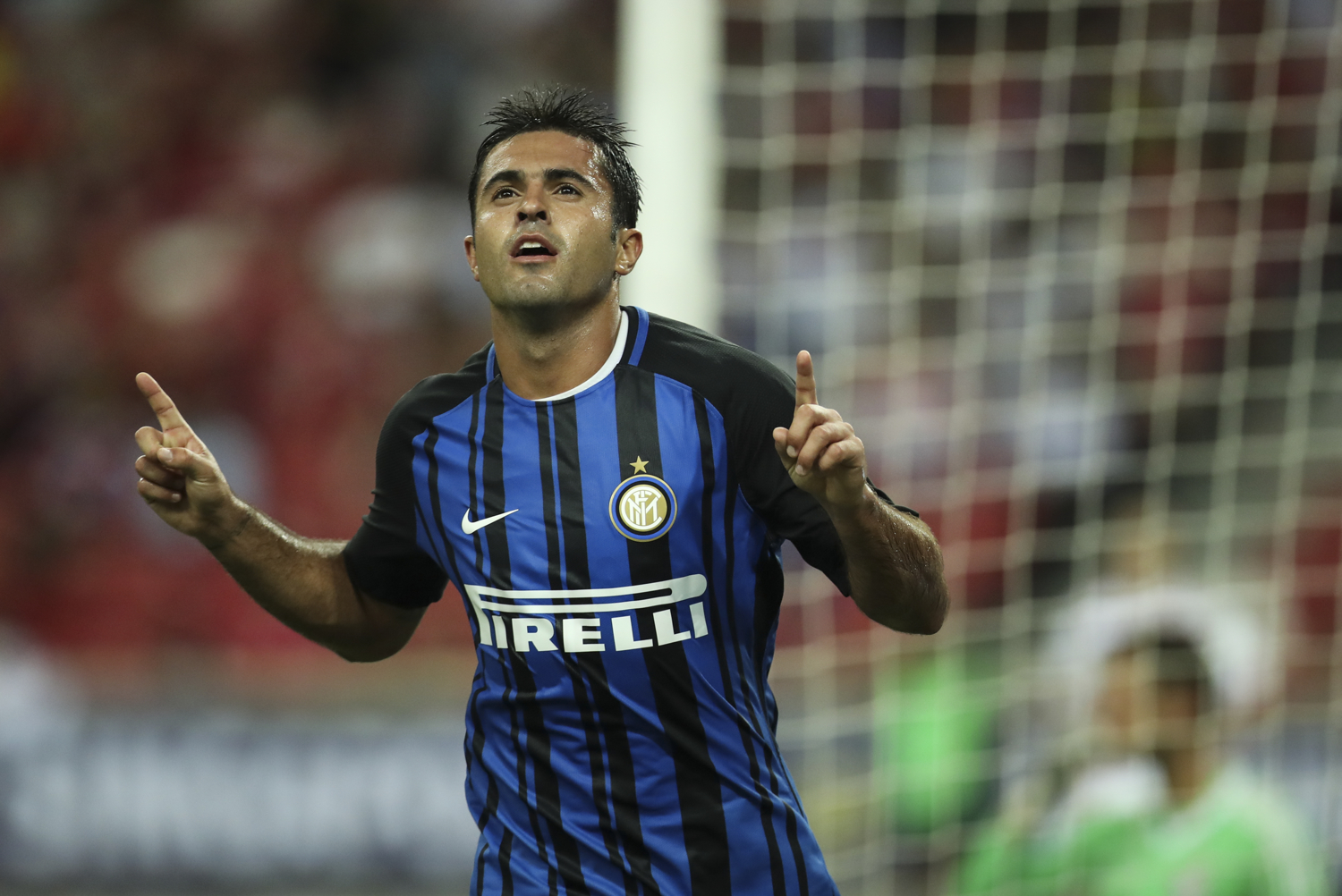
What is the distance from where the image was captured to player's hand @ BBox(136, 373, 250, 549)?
2469mm

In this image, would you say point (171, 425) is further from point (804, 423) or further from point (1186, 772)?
point (1186, 772)

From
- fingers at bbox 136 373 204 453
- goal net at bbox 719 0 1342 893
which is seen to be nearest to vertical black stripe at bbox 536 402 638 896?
fingers at bbox 136 373 204 453

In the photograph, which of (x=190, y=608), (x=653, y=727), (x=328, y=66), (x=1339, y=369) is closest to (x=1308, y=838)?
(x=1339, y=369)

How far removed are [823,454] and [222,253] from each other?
640cm

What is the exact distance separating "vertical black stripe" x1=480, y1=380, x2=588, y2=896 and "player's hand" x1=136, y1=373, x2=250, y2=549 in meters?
0.47

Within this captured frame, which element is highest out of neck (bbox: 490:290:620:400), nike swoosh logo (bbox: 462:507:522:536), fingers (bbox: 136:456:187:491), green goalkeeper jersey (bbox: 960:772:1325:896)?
neck (bbox: 490:290:620:400)

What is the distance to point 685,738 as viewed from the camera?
237 cm

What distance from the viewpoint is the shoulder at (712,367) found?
241 cm

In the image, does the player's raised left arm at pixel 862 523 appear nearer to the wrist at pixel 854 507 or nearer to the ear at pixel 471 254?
the wrist at pixel 854 507

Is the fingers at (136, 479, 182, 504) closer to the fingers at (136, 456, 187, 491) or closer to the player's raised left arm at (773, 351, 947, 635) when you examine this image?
the fingers at (136, 456, 187, 491)

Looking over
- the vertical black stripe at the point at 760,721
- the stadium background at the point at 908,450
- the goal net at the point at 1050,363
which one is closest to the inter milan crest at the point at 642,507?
the vertical black stripe at the point at 760,721

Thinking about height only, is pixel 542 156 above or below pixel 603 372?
above

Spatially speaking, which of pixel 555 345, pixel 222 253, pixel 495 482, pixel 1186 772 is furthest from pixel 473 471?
pixel 222 253

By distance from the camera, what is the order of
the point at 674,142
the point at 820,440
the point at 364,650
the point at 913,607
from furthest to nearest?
1. the point at 674,142
2. the point at 364,650
3. the point at 913,607
4. the point at 820,440
